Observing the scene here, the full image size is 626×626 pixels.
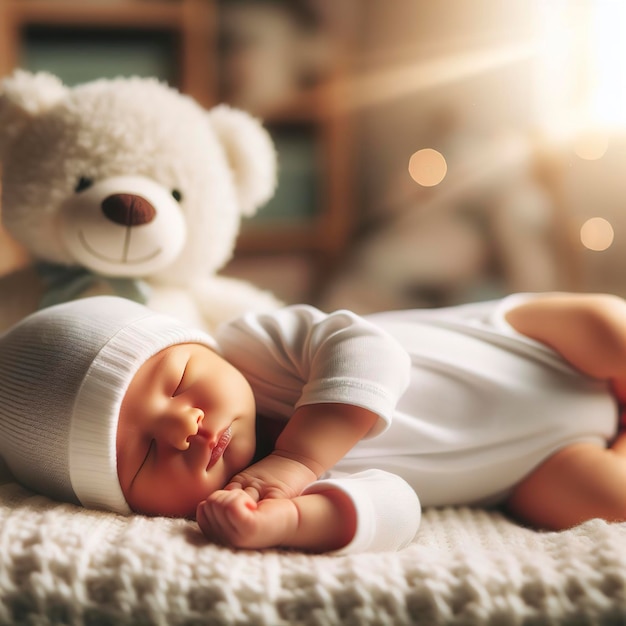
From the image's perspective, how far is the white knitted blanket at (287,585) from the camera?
49cm

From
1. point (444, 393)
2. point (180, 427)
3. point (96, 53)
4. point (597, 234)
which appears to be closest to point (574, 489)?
point (444, 393)

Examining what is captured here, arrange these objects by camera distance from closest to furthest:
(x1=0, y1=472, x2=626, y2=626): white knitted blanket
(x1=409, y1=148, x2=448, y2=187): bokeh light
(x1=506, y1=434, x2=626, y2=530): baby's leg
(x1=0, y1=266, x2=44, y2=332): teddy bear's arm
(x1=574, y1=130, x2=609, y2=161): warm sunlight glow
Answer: (x1=0, y1=472, x2=626, y2=626): white knitted blanket
(x1=506, y1=434, x2=626, y2=530): baby's leg
(x1=0, y1=266, x2=44, y2=332): teddy bear's arm
(x1=574, y1=130, x2=609, y2=161): warm sunlight glow
(x1=409, y1=148, x2=448, y2=187): bokeh light

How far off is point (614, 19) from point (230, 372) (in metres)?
1.53

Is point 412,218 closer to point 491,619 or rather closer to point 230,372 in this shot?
point 230,372

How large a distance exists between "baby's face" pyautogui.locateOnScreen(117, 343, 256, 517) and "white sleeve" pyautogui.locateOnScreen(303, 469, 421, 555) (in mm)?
96

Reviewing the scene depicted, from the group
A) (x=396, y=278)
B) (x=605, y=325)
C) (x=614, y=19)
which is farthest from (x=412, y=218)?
(x=605, y=325)

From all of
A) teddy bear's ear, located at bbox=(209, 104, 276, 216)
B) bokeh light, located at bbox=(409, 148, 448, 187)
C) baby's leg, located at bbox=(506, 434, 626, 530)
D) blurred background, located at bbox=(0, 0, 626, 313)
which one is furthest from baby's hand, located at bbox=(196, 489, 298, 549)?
bokeh light, located at bbox=(409, 148, 448, 187)

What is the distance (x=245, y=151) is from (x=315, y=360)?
416 millimetres

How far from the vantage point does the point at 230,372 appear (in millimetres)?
730

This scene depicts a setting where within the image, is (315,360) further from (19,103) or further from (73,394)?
(19,103)

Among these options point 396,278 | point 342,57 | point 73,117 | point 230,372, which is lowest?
point 396,278

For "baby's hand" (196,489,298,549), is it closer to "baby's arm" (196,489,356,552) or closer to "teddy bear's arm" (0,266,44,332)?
"baby's arm" (196,489,356,552)

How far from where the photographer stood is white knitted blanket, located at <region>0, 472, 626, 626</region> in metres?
0.49

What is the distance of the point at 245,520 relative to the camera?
557 mm
